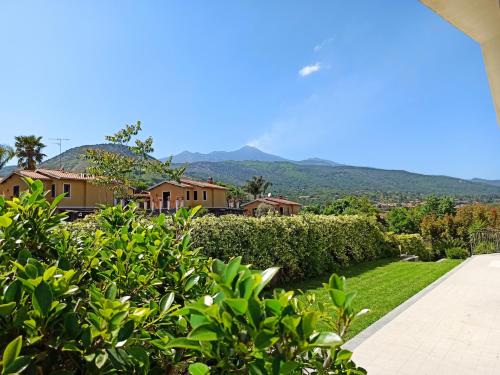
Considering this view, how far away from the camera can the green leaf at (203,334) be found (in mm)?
733

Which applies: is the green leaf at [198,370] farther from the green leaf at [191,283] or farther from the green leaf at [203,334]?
the green leaf at [191,283]

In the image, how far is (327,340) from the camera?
0.78 metres

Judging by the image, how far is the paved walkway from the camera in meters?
4.85

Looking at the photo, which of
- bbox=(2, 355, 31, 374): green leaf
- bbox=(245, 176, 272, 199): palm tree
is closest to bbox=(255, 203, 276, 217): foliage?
bbox=(2, 355, 31, 374): green leaf

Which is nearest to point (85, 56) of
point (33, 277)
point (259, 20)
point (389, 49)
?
point (259, 20)

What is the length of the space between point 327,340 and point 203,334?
0.28 metres

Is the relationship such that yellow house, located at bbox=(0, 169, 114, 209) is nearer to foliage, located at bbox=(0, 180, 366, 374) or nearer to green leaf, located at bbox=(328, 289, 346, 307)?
foliage, located at bbox=(0, 180, 366, 374)

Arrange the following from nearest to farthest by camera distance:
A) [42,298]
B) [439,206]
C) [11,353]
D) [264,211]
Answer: [11,353] < [42,298] < [264,211] < [439,206]

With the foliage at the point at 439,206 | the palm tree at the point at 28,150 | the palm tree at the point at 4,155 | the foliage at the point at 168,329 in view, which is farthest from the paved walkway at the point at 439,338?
the foliage at the point at 439,206

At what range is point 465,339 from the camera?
5.86 metres

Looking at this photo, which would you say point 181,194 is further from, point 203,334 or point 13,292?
point 203,334

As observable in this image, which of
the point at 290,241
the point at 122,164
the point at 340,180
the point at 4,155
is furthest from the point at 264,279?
the point at 340,180

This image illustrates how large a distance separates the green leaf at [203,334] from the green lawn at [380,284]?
5831mm

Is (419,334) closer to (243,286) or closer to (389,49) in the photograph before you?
(243,286)
